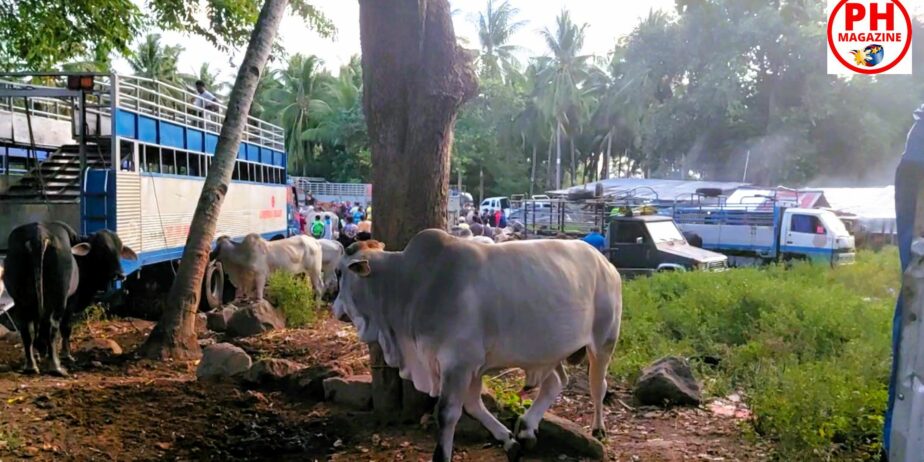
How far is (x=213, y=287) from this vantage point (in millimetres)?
12383

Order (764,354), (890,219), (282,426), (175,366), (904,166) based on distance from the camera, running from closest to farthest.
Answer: (904,166)
(282,426)
(764,354)
(175,366)
(890,219)

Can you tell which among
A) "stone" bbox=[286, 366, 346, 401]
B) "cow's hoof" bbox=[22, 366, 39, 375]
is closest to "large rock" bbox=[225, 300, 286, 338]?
"cow's hoof" bbox=[22, 366, 39, 375]

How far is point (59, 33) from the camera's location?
32.9 feet

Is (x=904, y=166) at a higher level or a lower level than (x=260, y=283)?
higher

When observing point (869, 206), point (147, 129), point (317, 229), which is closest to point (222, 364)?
point (147, 129)

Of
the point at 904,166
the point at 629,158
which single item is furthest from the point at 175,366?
the point at 629,158

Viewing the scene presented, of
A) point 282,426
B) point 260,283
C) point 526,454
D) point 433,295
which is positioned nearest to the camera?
point 433,295

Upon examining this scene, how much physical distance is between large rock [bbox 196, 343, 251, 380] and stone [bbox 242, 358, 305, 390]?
A: 16 centimetres

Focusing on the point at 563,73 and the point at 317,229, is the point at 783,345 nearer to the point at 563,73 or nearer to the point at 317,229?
the point at 317,229

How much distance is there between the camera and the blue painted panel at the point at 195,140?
11.7 metres

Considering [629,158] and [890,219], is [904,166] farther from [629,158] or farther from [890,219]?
[629,158]

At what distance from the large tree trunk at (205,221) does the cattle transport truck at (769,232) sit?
38.0 feet

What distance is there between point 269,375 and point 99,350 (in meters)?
2.63

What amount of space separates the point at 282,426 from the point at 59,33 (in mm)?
7182
